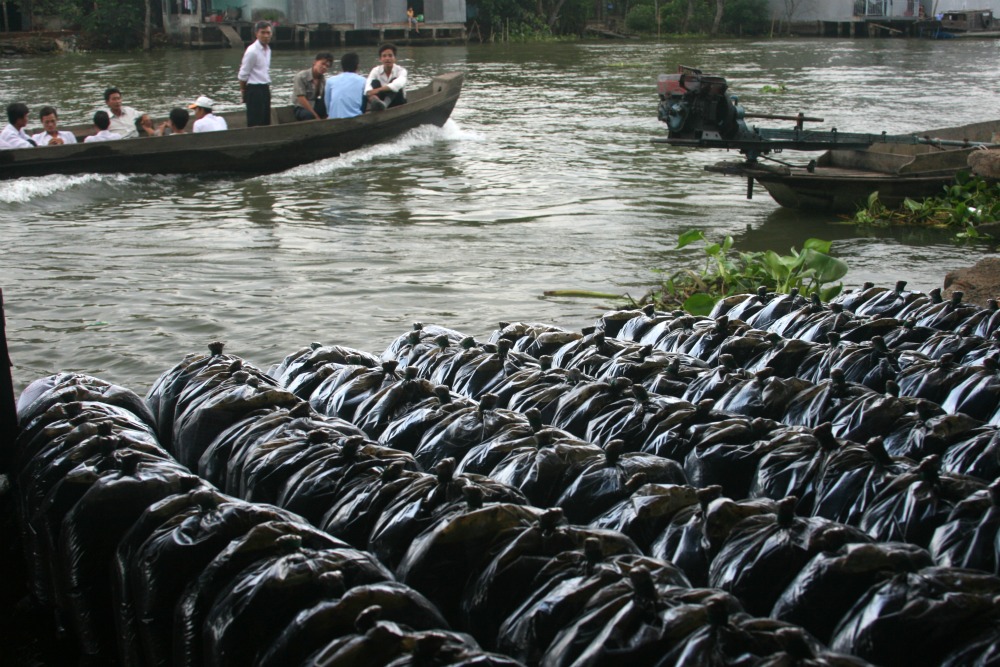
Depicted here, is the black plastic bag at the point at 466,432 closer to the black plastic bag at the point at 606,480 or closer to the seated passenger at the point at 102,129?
the black plastic bag at the point at 606,480

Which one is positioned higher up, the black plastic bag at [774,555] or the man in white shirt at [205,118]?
the man in white shirt at [205,118]

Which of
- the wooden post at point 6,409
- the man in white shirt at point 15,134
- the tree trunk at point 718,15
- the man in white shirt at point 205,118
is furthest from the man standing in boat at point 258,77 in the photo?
the tree trunk at point 718,15

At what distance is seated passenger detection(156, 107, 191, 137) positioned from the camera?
1248 cm

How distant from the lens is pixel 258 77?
12828 millimetres

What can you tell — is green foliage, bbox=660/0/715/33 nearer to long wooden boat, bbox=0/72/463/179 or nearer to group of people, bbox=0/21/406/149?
long wooden boat, bbox=0/72/463/179

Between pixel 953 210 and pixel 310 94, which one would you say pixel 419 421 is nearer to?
pixel 953 210

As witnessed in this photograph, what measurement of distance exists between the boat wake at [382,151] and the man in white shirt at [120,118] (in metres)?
1.76

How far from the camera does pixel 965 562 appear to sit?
2469 mm

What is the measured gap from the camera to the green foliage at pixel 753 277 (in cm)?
625

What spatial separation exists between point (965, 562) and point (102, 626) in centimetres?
235

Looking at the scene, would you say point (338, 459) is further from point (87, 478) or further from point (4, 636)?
point (4, 636)

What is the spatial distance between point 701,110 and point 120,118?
7.47m

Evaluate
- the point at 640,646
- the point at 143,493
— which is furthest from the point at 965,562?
the point at 143,493

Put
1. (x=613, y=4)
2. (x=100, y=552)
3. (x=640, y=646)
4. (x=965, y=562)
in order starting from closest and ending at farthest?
1. (x=640, y=646)
2. (x=965, y=562)
3. (x=100, y=552)
4. (x=613, y=4)
